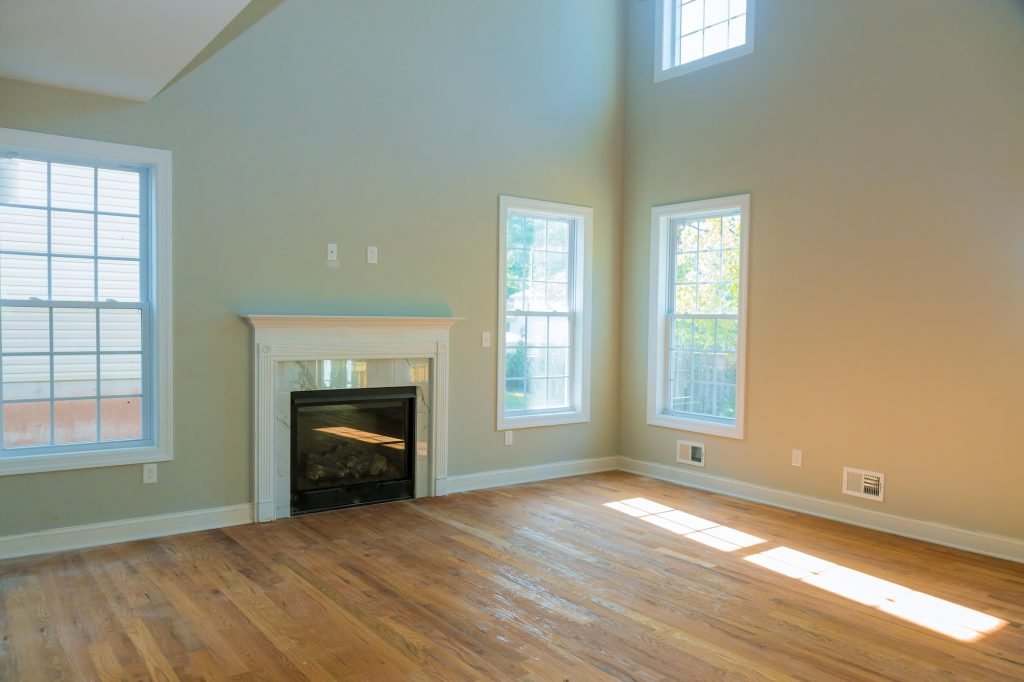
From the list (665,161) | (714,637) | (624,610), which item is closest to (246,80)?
(665,161)

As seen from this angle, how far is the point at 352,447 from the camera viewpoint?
5285 mm

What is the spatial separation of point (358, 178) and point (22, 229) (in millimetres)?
2022

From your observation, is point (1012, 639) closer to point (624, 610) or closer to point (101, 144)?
point (624, 610)

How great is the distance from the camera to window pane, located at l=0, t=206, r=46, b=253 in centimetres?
412

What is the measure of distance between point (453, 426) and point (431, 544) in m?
1.42

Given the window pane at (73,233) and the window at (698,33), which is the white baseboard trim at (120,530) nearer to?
the window pane at (73,233)

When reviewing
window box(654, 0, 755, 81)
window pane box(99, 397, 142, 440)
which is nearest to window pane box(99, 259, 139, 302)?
window pane box(99, 397, 142, 440)

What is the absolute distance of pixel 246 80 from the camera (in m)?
4.73

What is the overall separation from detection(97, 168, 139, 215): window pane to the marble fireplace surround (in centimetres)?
95

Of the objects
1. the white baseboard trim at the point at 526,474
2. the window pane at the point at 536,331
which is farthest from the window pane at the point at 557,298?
the white baseboard trim at the point at 526,474

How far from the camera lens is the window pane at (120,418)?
4.42m

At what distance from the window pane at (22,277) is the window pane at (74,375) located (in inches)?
15.0

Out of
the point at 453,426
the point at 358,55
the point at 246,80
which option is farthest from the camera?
the point at 453,426

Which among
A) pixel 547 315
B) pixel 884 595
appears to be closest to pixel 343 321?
pixel 547 315
